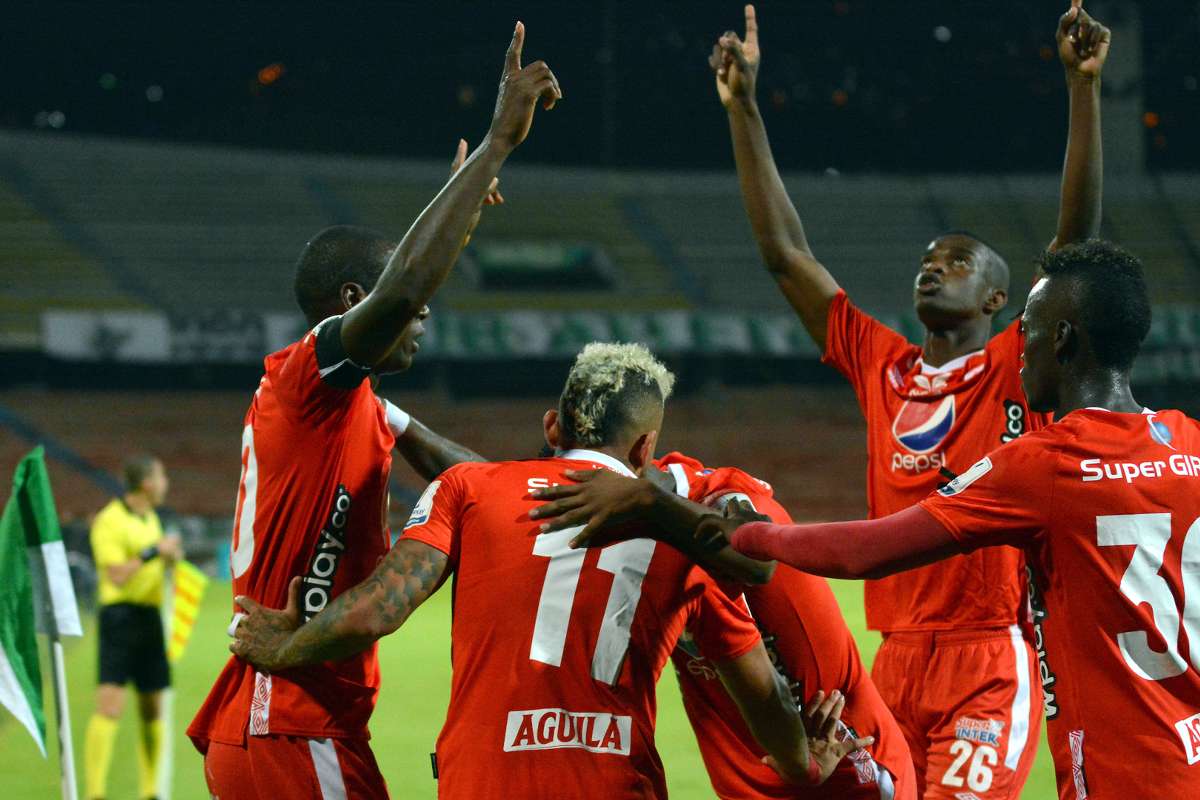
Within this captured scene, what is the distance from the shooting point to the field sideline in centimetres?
760

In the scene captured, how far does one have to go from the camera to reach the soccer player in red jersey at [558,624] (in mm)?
3008

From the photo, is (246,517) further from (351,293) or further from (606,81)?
(606,81)

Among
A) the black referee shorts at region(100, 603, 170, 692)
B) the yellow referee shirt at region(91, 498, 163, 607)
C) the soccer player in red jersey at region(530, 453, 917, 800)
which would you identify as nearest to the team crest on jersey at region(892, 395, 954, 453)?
the soccer player in red jersey at region(530, 453, 917, 800)

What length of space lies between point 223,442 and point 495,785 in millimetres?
24745

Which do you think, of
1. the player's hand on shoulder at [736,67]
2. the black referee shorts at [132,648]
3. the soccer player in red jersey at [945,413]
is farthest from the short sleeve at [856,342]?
the black referee shorts at [132,648]

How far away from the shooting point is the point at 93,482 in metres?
25.1

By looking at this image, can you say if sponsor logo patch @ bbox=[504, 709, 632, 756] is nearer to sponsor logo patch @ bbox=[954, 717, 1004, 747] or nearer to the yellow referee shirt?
sponsor logo patch @ bbox=[954, 717, 1004, 747]

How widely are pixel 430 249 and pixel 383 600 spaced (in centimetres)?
85

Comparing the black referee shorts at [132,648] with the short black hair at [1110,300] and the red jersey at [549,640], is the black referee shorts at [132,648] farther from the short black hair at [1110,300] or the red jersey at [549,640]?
the short black hair at [1110,300]

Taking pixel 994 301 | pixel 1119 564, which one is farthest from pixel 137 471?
pixel 1119 564

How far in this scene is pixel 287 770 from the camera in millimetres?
3377

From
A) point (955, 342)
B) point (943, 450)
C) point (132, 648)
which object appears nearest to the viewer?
point (943, 450)

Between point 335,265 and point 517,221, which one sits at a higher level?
point 517,221

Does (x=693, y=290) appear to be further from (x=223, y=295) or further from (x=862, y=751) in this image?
(x=862, y=751)
